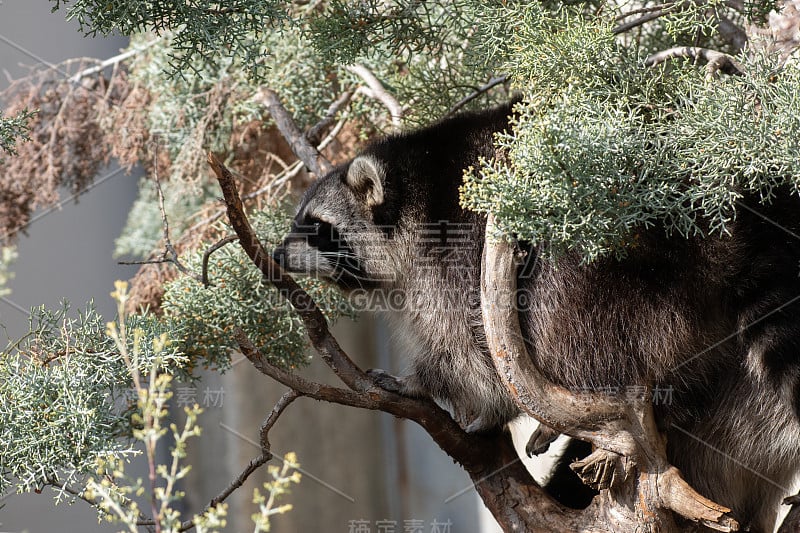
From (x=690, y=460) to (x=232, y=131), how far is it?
119 centimetres

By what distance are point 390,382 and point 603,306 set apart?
0.38 metres

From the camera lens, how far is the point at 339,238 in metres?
1.45

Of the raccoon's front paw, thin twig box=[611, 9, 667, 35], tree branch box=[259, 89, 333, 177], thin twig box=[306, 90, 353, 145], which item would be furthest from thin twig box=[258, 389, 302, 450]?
thin twig box=[611, 9, 667, 35]

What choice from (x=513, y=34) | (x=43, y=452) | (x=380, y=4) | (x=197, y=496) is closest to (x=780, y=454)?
(x=513, y=34)

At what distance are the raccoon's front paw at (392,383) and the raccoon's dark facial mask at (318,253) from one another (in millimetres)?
175

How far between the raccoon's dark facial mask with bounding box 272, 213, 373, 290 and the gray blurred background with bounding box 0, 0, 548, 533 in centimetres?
37

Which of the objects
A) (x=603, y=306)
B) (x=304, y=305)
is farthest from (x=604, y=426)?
(x=304, y=305)

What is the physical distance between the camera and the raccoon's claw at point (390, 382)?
1.35 metres

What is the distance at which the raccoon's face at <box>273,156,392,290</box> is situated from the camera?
1.42 m

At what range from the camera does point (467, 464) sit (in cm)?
131

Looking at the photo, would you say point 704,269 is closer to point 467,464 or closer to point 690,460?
point 690,460

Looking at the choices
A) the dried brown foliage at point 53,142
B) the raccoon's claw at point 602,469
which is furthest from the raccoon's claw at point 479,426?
the dried brown foliage at point 53,142

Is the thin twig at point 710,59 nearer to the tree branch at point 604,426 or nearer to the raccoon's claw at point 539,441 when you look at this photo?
the tree branch at point 604,426

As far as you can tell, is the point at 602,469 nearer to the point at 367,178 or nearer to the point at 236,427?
the point at 367,178
